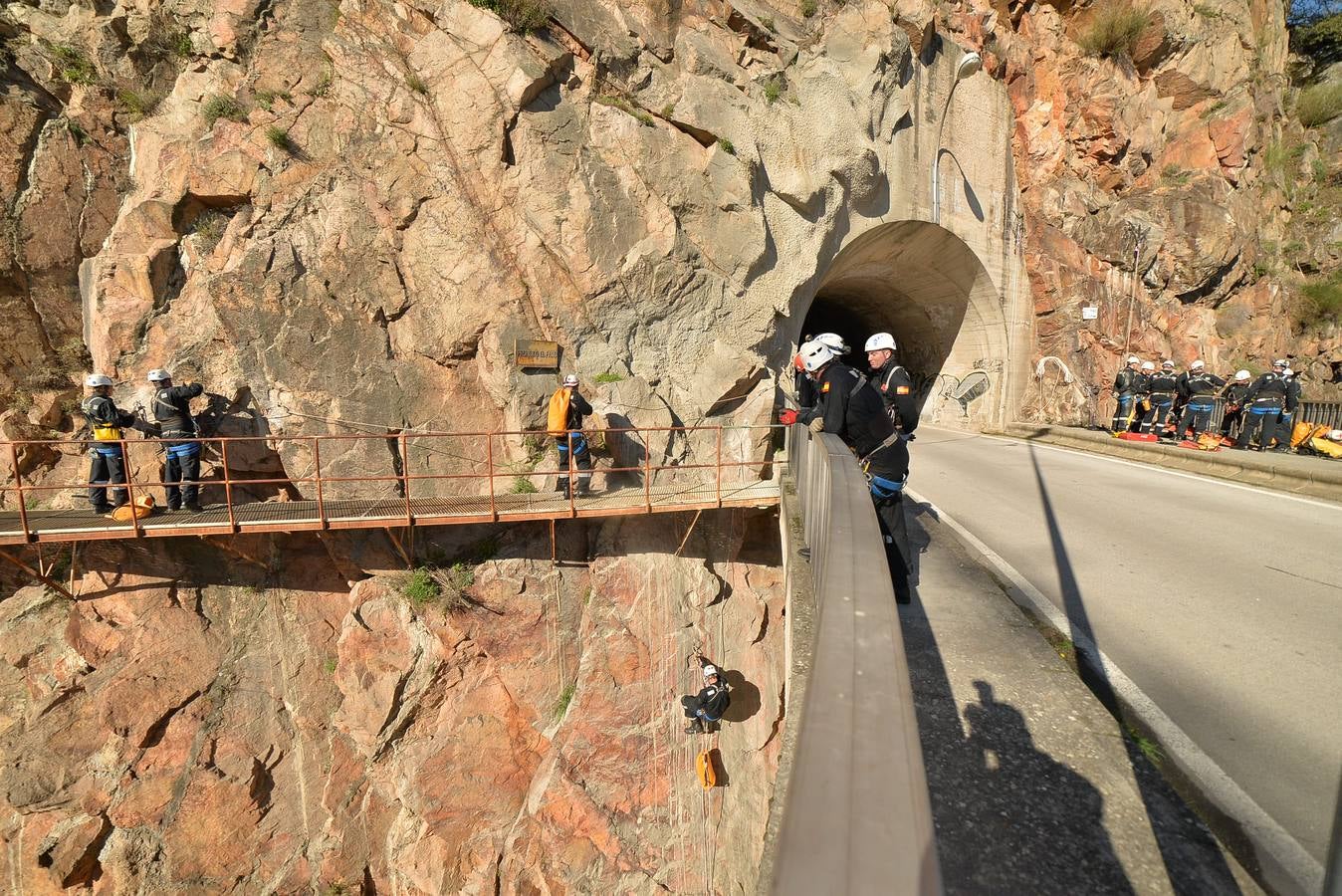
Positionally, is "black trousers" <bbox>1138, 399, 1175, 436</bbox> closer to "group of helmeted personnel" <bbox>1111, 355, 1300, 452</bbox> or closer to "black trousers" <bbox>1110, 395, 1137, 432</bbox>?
"group of helmeted personnel" <bbox>1111, 355, 1300, 452</bbox>

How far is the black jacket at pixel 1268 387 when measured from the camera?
9.73m

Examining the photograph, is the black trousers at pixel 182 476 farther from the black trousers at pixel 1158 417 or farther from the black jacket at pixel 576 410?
the black trousers at pixel 1158 417

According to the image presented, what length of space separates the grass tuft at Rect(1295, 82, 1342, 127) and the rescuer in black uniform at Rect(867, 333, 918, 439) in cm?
2517

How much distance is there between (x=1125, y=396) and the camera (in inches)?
491

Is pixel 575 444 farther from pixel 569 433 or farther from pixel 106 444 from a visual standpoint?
pixel 106 444

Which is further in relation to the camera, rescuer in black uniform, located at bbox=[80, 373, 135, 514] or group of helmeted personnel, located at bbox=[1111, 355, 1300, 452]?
group of helmeted personnel, located at bbox=[1111, 355, 1300, 452]

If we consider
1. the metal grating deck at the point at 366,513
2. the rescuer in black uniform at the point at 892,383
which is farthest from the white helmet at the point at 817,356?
the metal grating deck at the point at 366,513

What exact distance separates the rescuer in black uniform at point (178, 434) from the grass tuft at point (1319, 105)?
103 feet

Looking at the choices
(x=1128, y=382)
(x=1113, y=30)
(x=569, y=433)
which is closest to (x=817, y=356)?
(x=569, y=433)

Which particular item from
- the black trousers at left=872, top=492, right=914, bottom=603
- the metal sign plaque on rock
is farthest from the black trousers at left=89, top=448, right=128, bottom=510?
the black trousers at left=872, top=492, right=914, bottom=603

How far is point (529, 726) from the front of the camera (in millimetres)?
8055

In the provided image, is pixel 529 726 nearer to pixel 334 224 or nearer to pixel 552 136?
pixel 334 224

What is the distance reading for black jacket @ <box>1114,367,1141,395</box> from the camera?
12.4 meters

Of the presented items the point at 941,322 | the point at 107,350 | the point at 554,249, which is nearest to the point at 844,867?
the point at 554,249
